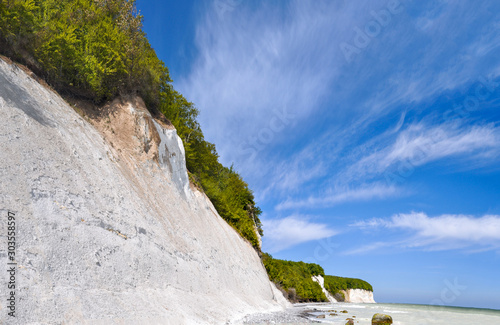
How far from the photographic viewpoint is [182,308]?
35.2 feet

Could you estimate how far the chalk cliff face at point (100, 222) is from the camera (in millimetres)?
7434

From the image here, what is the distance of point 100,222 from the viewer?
10391 millimetres

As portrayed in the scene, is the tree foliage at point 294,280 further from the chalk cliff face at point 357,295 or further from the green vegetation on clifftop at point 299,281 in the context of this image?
the chalk cliff face at point 357,295

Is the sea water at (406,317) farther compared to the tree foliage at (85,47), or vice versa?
the sea water at (406,317)

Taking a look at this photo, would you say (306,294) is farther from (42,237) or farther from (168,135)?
(42,237)

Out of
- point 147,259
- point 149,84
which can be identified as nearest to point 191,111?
point 149,84

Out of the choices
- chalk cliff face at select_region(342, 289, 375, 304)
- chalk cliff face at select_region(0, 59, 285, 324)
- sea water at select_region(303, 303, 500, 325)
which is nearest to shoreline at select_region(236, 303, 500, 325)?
sea water at select_region(303, 303, 500, 325)

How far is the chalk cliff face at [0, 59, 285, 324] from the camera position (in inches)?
293

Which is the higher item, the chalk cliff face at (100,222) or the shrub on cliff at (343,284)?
the chalk cliff face at (100,222)

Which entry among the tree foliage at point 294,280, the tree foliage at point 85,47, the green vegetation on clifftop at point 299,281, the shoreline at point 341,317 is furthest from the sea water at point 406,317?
the tree foliage at point 85,47

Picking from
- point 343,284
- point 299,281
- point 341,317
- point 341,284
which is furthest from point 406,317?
point 343,284

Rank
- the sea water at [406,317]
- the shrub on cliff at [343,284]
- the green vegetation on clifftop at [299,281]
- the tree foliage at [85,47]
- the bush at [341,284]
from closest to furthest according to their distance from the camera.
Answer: the tree foliage at [85,47], the sea water at [406,317], the green vegetation on clifftop at [299,281], the bush at [341,284], the shrub on cliff at [343,284]

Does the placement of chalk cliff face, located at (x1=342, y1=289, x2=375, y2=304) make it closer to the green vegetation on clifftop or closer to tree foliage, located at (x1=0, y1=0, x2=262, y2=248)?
the green vegetation on clifftop

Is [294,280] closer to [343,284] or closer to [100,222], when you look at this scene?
[100,222]
